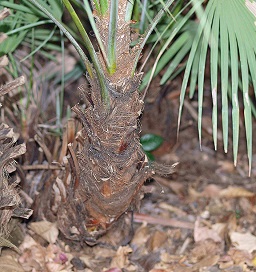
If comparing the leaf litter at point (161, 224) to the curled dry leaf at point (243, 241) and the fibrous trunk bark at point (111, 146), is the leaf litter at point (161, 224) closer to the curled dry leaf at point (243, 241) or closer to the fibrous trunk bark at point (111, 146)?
the curled dry leaf at point (243, 241)

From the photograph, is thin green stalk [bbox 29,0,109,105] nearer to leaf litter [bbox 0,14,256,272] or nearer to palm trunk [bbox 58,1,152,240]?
palm trunk [bbox 58,1,152,240]

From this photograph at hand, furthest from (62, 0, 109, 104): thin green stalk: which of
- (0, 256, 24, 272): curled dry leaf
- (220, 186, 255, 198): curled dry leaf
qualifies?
(220, 186, 255, 198): curled dry leaf

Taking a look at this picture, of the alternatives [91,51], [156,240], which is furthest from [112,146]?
[156,240]

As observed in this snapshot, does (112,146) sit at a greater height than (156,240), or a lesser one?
greater

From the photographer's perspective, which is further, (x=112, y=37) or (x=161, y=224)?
(x=161, y=224)

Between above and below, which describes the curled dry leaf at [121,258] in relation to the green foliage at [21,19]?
below

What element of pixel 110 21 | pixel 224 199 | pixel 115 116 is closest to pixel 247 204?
pixel 224 199

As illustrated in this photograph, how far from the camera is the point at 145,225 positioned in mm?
1754

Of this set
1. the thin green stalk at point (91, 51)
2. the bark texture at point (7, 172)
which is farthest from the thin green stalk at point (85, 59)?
the bark texture at point (7, 172)

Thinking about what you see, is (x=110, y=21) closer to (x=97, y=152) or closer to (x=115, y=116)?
(x=115, y=116)

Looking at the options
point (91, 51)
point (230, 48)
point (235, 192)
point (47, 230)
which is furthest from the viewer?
point (235, 192)

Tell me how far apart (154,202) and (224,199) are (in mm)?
249

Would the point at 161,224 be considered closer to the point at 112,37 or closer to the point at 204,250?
the point at 204,250

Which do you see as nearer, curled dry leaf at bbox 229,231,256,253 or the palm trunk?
the palm trunk
